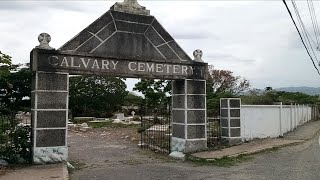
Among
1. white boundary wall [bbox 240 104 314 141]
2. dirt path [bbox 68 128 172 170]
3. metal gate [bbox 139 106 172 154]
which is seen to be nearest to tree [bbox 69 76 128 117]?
metal gate [bbox 139 106 172 154]

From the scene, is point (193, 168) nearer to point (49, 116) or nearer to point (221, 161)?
point (221, 161)

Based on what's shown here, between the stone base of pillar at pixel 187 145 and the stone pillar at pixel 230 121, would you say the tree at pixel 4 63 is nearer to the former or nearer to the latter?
the stone base of pillar at pixel 187 145

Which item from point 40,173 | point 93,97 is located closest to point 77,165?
point 40,173

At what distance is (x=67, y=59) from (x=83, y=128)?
15648 mm

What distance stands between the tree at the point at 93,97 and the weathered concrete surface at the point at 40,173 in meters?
30.6

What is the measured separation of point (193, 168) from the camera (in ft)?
36.5

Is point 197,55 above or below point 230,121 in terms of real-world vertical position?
above

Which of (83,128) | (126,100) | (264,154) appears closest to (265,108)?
(264,154)

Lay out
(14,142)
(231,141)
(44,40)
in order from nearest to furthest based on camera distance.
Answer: (14,142) → (44,40) → (231,141)

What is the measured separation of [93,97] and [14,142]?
3100cm

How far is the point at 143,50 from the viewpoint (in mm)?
12805

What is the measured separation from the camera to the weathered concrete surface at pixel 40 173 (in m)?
8.94

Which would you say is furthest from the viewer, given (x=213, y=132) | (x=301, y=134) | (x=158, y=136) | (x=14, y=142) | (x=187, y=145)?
(x=301, y=134)

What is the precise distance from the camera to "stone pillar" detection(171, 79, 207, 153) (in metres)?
13.4
